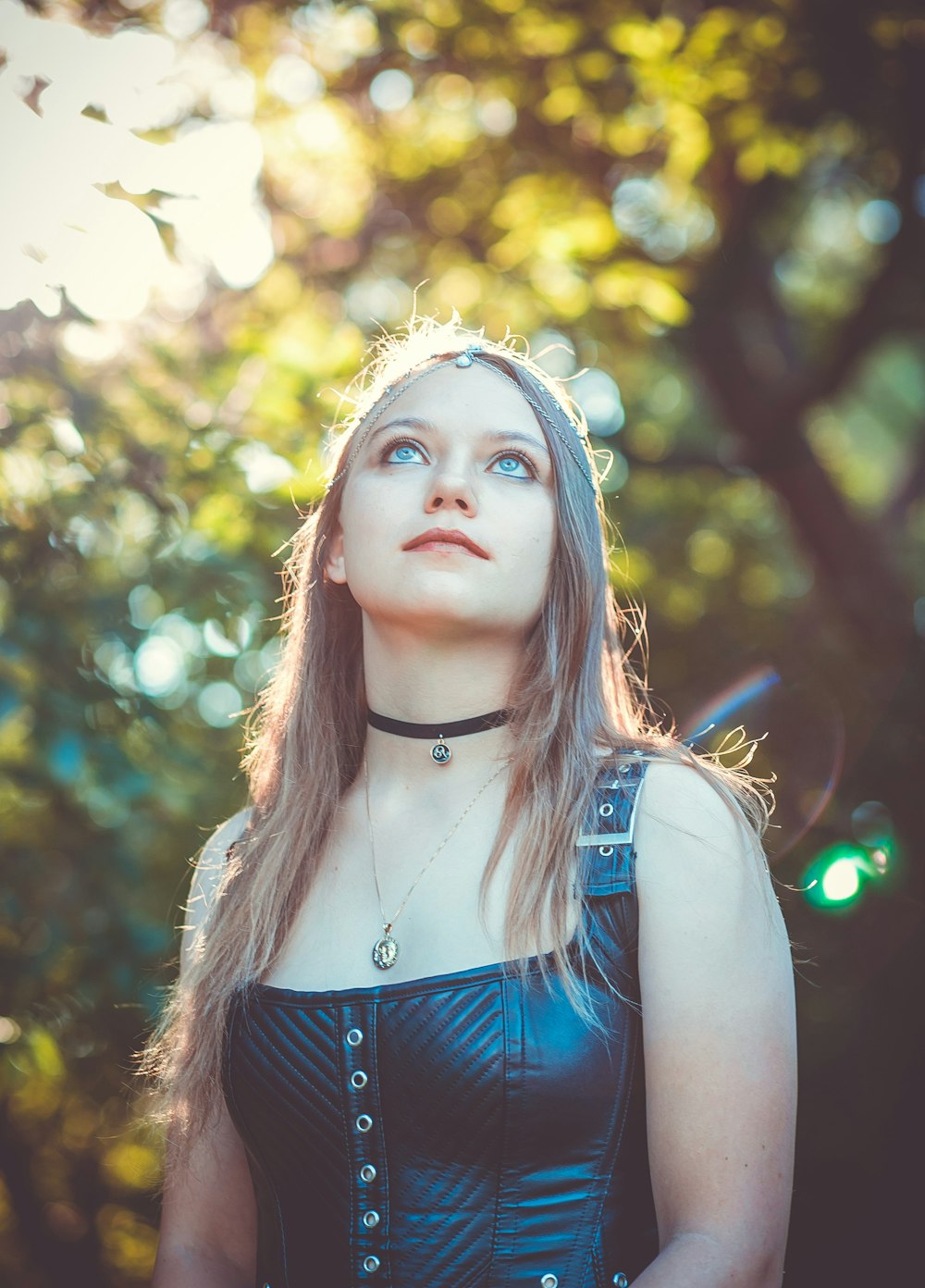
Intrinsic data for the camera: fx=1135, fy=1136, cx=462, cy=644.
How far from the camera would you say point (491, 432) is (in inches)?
90.9

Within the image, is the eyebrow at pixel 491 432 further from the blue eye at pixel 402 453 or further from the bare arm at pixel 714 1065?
the bare arm at pixel 714 1065

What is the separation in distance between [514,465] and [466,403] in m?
0.17

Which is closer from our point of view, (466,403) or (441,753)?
(441,753)

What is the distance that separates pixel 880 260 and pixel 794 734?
→ 2942mm

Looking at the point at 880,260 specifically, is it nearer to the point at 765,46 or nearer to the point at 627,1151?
the point at 765,46

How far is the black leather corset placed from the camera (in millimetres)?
1811

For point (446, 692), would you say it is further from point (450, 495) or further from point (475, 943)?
point (475, 943)

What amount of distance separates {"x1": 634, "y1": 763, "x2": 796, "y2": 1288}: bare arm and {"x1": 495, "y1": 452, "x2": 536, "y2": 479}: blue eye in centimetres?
81

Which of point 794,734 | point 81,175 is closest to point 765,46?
point 794,734

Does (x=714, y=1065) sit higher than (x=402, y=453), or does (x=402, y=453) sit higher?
(x=402, y=453)

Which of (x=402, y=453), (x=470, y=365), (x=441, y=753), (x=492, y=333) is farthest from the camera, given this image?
(x=492, y=333)

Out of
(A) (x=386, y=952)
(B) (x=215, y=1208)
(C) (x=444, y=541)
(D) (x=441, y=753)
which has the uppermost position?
(C) (x=444, y=541)

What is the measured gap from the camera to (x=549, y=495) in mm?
2352

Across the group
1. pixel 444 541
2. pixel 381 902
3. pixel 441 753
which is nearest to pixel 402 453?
pixel 444 541
